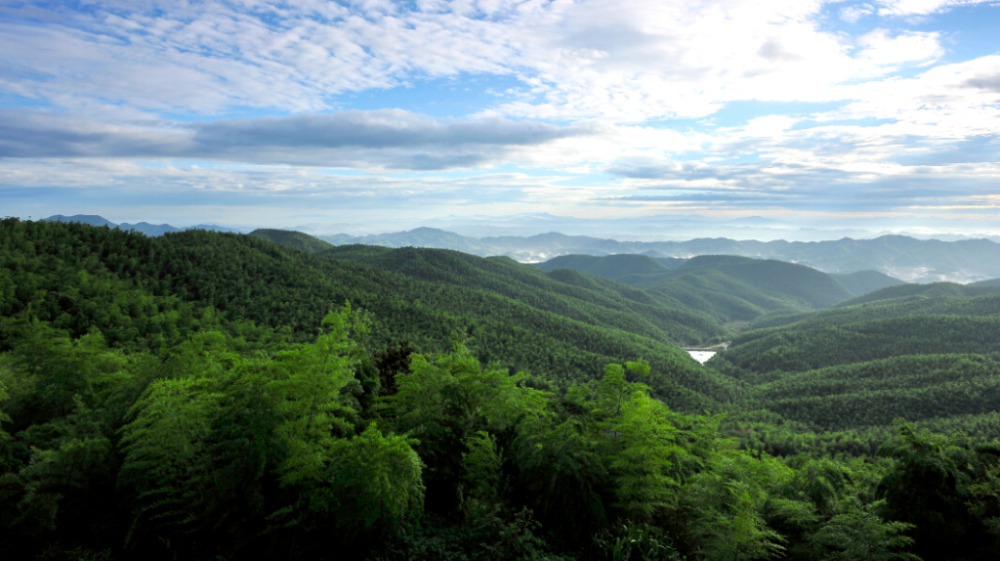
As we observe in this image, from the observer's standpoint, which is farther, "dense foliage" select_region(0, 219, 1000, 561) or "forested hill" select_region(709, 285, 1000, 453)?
"forested hill" select_region(709, 285, 1000, 453)

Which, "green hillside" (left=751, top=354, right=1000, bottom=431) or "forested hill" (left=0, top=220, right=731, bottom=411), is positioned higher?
"forested hill" (left=0, top=220, right=731, bottom=411)

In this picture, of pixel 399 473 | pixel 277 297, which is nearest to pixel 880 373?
pixel 277 297

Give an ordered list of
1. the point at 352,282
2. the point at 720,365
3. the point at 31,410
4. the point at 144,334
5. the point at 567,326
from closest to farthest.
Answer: the point at 31,410 → the point at 144,334 → the point at 352,282 → the point at 567,326 → the point at 720,365

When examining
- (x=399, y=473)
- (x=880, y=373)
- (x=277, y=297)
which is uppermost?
(x=277, y=297)

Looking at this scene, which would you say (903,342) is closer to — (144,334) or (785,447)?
(785,447)

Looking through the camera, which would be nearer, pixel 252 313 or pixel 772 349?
pixel 252 313

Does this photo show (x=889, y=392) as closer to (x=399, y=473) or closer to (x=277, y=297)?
(x=277, y=297)

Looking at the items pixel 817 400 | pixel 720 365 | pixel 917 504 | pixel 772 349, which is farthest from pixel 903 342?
pixel 917 504

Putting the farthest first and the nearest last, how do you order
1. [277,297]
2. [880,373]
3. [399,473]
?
[880,373], [277,297], [399,473]

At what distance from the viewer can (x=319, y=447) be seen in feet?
39.8

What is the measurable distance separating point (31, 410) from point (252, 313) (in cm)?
6271

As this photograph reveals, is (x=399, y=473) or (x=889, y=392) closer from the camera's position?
(x=399, y=473)

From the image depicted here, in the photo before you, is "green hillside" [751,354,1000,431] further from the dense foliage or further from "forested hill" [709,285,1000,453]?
the dense foliage

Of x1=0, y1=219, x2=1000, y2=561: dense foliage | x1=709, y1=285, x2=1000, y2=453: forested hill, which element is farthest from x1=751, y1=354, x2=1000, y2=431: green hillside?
x1=0, y1=219, x2=1000, y2=561: dense foliage
